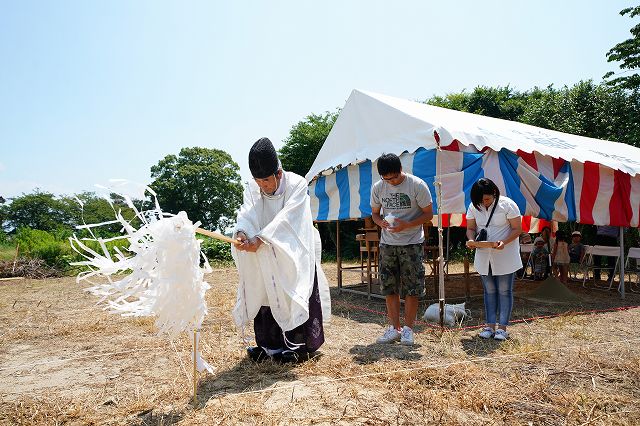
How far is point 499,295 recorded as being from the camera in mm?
4285

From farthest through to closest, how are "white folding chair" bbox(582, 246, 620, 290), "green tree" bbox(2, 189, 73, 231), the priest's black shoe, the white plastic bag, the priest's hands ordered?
"green tree" bbox(2, 189, 73, 231)
"white folding chair" bbox(582, 246, 620, 290)
the white plastic bag
the priest's black shoe
the priest's hands

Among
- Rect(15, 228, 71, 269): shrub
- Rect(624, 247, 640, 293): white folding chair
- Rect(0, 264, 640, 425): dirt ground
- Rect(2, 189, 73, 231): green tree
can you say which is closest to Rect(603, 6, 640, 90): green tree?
Rect(624, 247, 640, 293): white folding chair

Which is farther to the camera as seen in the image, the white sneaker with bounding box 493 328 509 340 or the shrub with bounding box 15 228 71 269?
the shrub with bounding box 15 228 71 269

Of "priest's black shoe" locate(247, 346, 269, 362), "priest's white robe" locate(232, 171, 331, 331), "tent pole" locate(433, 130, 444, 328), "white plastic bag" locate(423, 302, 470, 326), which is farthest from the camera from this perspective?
"white plastic bag" locate(423, 302, 470, 326)

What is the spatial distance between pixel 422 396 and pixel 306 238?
131 centimetres

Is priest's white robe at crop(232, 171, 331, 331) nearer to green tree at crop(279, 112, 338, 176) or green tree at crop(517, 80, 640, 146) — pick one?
green tree at crop(517, 80, 640, 146)

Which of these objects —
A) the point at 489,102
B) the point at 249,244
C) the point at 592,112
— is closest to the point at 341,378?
the point at 249,244

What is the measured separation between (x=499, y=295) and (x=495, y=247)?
523 mm

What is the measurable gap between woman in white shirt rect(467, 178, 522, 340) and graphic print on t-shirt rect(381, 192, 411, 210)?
672 mm

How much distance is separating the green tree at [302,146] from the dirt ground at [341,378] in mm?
16208

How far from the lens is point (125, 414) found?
101 inches

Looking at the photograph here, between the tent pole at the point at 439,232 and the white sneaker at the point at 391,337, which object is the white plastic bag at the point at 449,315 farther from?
the white sneaker at the point at 391,337

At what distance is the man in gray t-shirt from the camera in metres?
3.96

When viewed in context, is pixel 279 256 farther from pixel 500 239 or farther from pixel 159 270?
pixel 500 239
